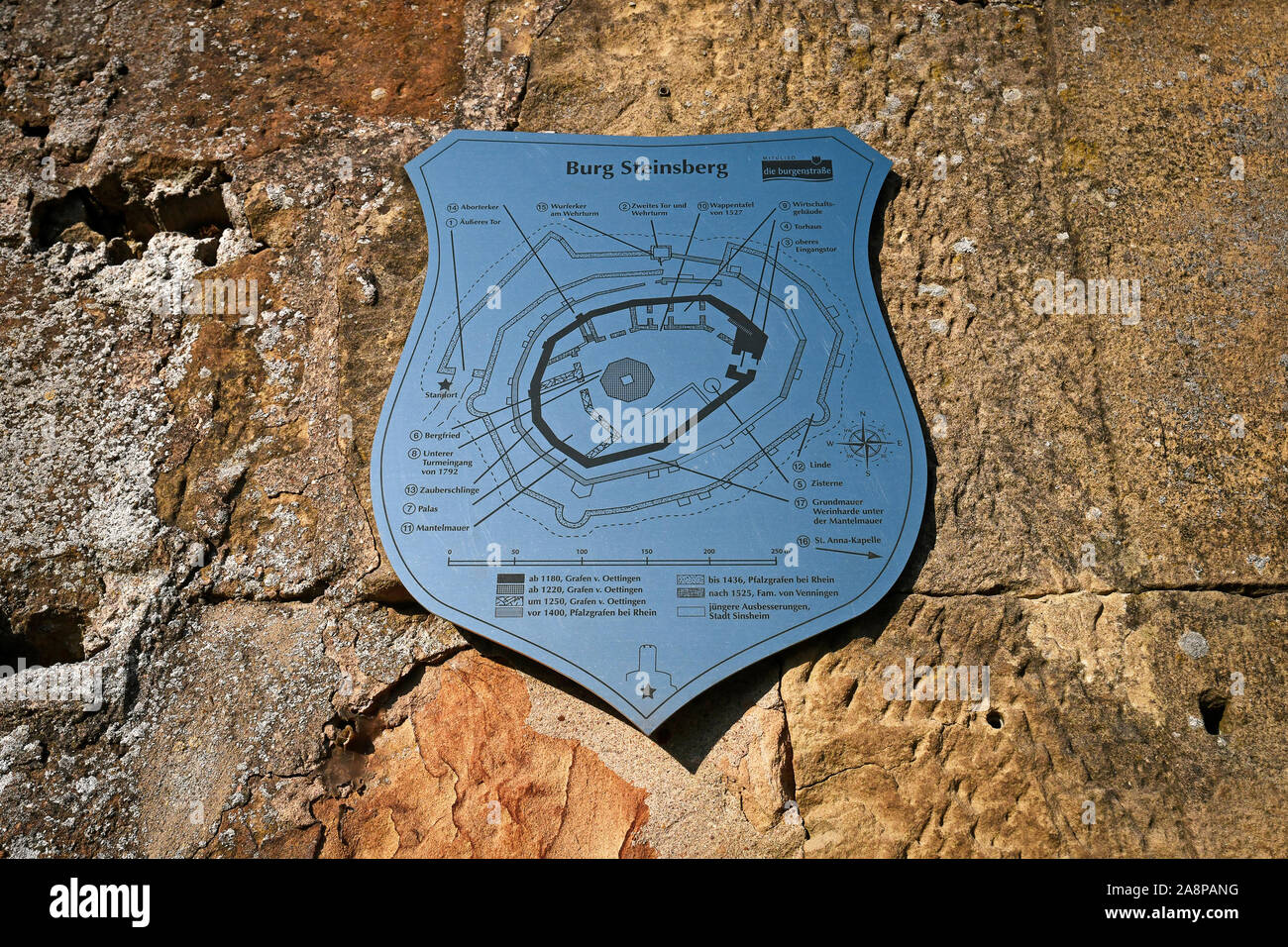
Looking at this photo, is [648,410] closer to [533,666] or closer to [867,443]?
[867,443]

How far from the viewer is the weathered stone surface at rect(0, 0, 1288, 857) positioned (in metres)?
1.85

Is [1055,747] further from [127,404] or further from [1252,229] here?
[127,404]

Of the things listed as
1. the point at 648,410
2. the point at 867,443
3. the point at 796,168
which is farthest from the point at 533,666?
the point at 796,168

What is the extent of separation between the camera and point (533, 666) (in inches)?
76.7

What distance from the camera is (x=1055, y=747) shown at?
184 centimetres

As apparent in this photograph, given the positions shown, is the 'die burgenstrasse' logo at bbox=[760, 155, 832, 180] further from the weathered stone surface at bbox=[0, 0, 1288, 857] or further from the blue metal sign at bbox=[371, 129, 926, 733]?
the weathered stone surface at bbox=[0, 0, 1288, 857]

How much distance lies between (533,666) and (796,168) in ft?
4.51

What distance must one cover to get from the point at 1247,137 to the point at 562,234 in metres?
1.84

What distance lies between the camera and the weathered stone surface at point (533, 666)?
72.7 inches

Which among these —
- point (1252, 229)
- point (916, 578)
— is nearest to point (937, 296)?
point (916, 578)

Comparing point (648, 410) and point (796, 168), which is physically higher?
point (796, 168)

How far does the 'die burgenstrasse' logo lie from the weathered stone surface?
18 centimetres

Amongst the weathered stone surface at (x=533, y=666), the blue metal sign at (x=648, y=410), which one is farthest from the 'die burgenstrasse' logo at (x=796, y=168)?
the weathered stone surface at (x=533, y=666)

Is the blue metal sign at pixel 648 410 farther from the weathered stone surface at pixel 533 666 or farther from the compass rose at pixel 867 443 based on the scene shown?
the weathered stone surface at pixel 533 666
